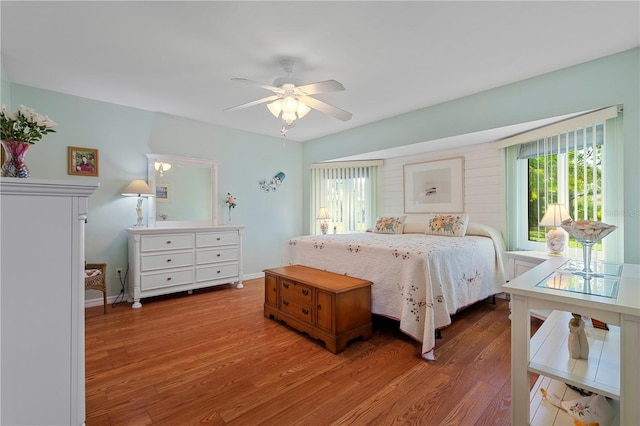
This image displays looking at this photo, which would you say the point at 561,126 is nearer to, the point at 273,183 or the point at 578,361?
the point at 578,361

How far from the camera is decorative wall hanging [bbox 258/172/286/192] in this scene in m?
5.08

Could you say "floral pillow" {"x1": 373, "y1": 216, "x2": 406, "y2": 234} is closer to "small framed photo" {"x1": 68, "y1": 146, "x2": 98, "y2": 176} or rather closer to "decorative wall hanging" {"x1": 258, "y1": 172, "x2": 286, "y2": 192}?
"decorative wall hanging" {"x1": 258, "y1": 172, "x2": 286, "y2": 192}

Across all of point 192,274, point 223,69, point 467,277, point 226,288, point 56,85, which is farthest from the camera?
point 226,288

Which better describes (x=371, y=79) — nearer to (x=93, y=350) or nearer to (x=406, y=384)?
(x=406, y=384)

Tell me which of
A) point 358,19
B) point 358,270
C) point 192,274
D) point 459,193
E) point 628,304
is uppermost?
point 358,19

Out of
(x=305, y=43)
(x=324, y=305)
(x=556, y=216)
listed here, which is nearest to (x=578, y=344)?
(x=324, y=305)

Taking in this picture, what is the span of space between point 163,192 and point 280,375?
3130mm

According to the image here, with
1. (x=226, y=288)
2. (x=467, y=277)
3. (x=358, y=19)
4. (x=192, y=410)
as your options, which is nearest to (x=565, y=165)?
(x=467, y=277)

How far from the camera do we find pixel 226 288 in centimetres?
431

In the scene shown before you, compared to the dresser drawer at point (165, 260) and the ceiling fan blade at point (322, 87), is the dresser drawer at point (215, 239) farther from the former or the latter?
the ceiling fan blade at point (322, 87)

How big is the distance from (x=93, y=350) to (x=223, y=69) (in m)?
2.67

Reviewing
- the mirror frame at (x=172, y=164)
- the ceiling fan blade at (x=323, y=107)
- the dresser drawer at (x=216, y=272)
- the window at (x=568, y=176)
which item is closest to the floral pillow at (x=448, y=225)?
the window at (x=568, y=176)

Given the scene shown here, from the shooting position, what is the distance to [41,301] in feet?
3.82

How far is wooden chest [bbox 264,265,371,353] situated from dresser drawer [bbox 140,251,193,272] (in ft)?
4.86
